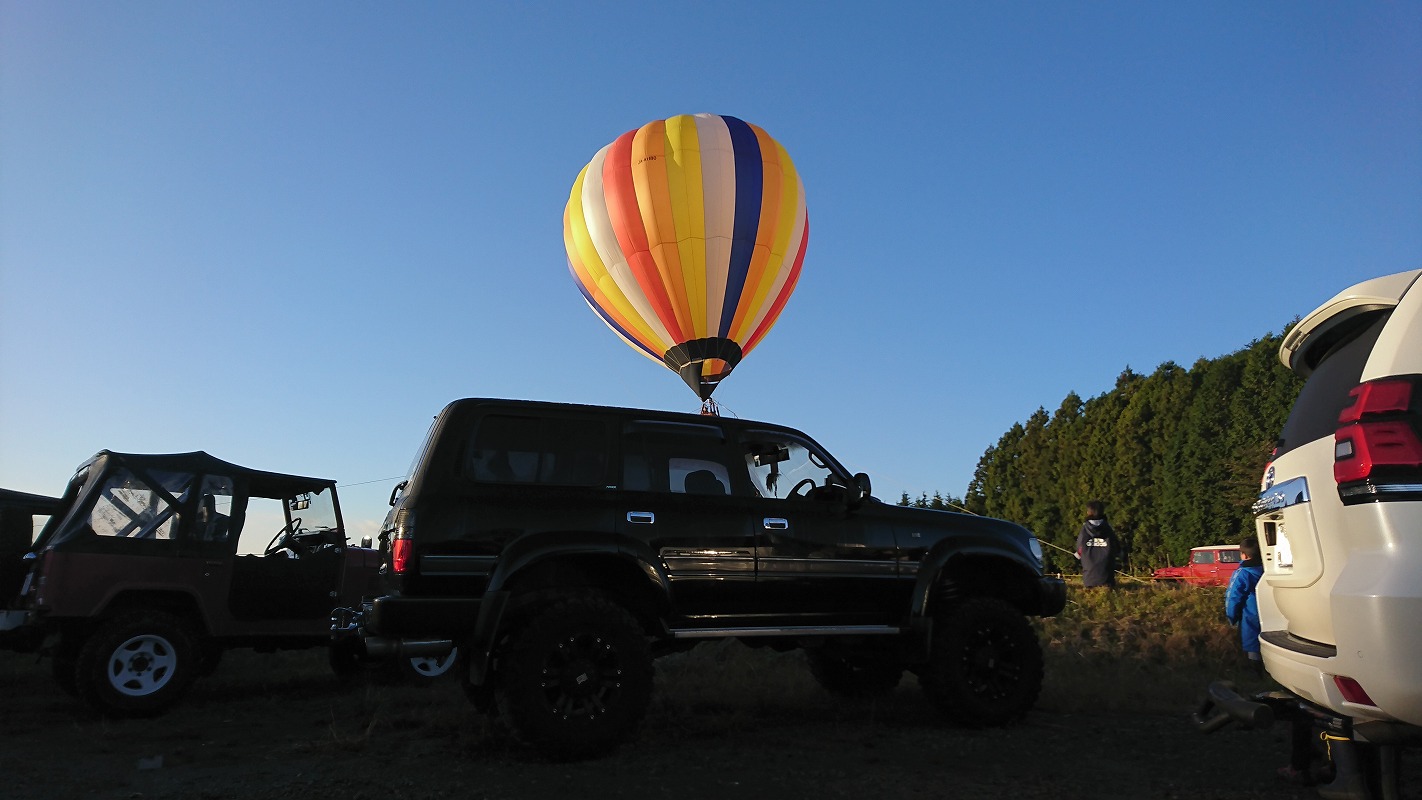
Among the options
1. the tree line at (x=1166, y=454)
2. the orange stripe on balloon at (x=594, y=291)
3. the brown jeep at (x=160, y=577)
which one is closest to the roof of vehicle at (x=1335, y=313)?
the brown jeep at (x=160, y=577)

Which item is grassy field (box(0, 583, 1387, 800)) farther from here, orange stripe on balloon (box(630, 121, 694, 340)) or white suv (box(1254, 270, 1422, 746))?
orange stripe on balloon (box(630, 121, 694, 340))

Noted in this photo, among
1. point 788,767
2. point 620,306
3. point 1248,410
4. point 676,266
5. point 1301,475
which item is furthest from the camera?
point 1248,410

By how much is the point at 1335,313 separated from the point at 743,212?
19.5 m

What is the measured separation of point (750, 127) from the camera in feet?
81.8

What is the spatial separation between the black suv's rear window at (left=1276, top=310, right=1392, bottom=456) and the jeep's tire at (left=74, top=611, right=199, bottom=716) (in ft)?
28.5

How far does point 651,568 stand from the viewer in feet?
21.4

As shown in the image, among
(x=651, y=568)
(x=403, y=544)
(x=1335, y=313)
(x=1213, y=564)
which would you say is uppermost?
(x=1213, y=564)

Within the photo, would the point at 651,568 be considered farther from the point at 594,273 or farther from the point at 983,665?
the point at 594,273

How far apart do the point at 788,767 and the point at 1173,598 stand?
27.1ft

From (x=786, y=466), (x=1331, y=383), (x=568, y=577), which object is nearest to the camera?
(x=1331, y=383)

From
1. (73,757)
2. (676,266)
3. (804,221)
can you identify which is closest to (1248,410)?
(804,221)

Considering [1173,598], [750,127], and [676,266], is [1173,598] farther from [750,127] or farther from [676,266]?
[750,127]

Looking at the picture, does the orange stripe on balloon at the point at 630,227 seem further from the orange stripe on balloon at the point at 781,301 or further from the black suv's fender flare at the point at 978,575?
the black suv's fender flare at the point at 978,575

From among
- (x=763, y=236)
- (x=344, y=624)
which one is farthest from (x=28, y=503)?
(x=763, y=236)
